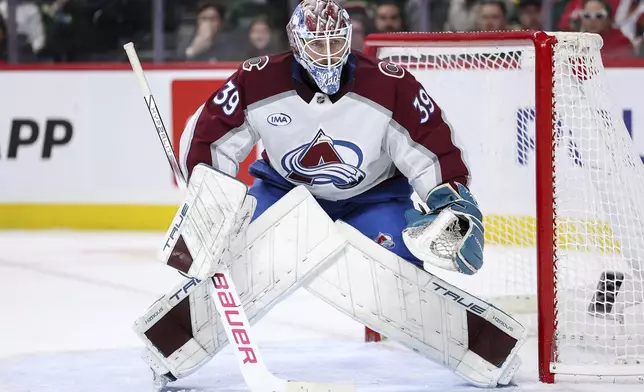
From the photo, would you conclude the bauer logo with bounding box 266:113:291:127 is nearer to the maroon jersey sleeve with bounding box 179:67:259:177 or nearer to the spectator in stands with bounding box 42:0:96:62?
the maroon jersey sleeve with bounding box 179:67:259:177

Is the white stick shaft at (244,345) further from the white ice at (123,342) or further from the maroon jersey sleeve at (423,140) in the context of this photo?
the maroon jersey sleeve at (423,140)

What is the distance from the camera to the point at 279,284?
2.57 m

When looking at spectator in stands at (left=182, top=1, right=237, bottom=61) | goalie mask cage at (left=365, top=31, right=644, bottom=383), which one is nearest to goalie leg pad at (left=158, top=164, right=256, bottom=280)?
goalie mask cage at (left=365, top=31, right=644, bottom=383)

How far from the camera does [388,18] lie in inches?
214

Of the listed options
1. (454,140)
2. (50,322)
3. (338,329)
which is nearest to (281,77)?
(454,140)

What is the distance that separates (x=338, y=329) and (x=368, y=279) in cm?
90

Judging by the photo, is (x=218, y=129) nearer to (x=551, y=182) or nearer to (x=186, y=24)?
(x=551, y=182)

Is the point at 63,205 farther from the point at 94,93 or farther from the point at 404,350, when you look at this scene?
the point at 404,350

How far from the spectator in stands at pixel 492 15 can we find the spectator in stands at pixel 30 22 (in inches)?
84.4

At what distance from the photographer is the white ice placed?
8.99 ft

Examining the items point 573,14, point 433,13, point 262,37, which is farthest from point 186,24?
point 573,14

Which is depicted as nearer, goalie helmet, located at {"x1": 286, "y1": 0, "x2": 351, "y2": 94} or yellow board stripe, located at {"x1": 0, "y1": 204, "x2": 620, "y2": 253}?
goalie helmet, located at {"x1": 286, "y1": 0, "x2": 351, "y2": 94}

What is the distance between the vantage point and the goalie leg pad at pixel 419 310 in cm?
258

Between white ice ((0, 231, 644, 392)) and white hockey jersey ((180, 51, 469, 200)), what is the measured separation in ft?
1.67
